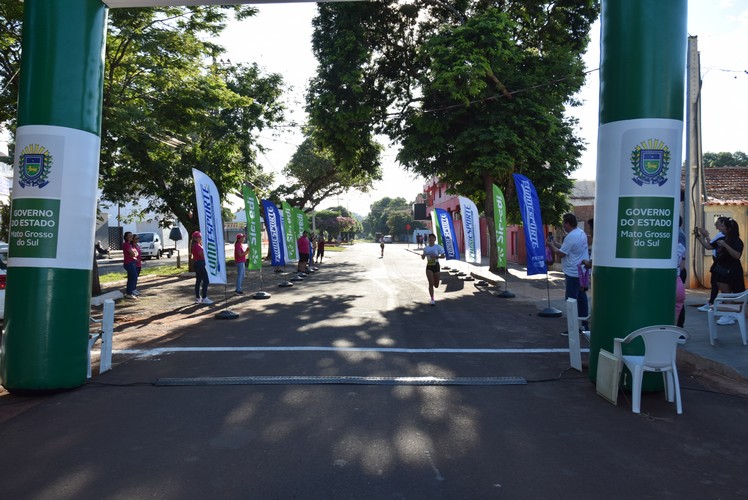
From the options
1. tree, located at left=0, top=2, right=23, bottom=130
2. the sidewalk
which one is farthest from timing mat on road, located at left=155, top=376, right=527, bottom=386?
tree, located at left=0, top=2, right=23, bottom=130

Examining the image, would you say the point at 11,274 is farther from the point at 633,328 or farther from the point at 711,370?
the point at 711,370

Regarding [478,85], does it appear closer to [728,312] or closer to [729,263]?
[729,263]

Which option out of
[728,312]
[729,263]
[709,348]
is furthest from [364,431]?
[729,263]

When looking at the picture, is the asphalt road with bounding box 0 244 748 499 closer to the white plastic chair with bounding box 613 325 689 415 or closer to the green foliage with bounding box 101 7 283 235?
the white plastic chair with bounding box 613 325 689 415

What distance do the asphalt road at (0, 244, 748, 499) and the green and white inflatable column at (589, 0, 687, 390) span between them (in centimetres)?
108

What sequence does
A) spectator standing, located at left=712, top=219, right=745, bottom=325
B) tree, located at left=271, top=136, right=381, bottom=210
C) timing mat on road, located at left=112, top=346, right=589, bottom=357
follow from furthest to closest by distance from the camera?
tree, located at left=271, top=136, right=381, bottom=210, spectator standing, located at left=712, top=219, right=745, bottom=325, timing mat on road, located at left=112, top=346, right=589, bottom=357

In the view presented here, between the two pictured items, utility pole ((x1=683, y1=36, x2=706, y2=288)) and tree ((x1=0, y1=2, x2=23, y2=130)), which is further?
utility pole ((x1=683, y1=36, x2=706, y2=288))

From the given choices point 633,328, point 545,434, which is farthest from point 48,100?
point 633,328

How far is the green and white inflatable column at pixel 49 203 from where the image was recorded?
18.5 feet

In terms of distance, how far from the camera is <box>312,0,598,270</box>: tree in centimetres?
1677

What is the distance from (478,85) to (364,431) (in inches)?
544

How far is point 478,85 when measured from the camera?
1628 cm

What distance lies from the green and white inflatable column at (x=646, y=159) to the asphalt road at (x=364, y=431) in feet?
3.54

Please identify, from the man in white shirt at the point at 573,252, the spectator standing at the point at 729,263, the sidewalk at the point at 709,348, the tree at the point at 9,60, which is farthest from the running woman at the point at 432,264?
the tree at the point at 9,60
